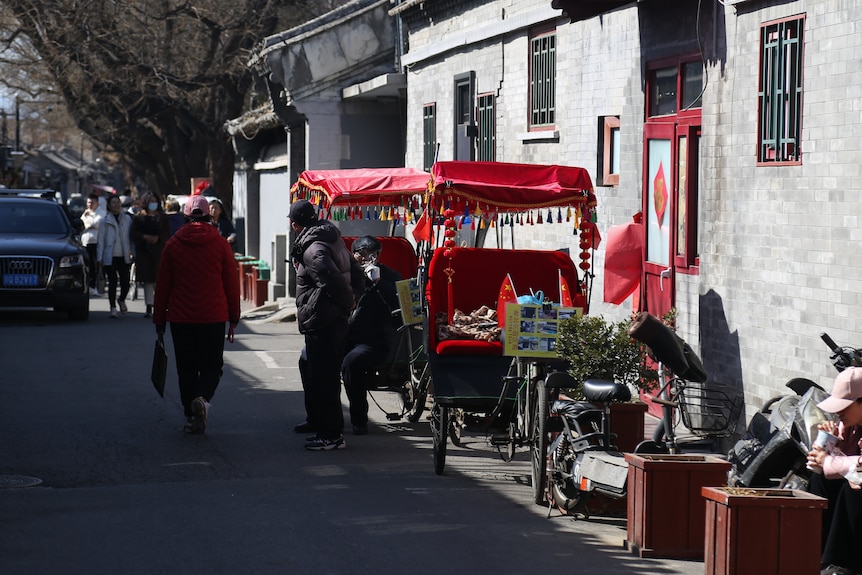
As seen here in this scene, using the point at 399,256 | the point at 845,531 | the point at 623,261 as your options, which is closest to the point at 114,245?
the point at 399,256

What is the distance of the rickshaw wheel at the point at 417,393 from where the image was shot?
11.6 metres

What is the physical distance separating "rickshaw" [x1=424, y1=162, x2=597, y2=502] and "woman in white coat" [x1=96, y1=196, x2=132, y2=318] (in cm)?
1105

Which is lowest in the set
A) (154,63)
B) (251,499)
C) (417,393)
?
(251,499)

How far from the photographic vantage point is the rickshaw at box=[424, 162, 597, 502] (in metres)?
9.47

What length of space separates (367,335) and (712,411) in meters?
2.88

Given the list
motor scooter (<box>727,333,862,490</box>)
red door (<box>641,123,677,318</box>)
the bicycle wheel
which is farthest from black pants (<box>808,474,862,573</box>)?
red door (<box>641,123,677,318</box>)

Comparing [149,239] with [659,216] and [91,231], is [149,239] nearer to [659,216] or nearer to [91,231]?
[91,231]

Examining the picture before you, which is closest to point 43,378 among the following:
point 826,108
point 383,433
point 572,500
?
point 383,433

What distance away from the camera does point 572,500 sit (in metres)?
8.46

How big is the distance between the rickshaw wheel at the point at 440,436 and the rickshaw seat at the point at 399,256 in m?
3.91

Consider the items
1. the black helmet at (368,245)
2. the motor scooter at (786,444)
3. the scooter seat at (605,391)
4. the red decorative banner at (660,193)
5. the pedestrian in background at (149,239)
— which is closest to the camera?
the motor scooter at (786,444)

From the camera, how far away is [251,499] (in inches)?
349

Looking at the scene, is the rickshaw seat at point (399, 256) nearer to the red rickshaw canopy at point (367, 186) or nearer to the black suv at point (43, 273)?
the red rickshaw canopy at point (367, 186)

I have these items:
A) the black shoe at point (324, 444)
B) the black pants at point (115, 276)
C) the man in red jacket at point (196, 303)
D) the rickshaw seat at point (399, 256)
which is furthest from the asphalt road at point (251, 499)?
the black pants at point (115, 276)
